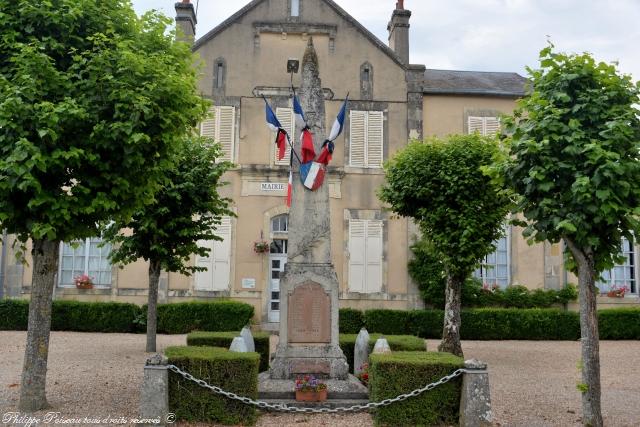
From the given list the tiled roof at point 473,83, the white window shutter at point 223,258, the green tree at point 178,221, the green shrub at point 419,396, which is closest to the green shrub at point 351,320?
the white window shutter at point 223,258

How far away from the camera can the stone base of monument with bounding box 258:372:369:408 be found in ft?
22.6

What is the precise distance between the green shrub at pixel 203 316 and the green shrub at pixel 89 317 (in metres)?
0.80

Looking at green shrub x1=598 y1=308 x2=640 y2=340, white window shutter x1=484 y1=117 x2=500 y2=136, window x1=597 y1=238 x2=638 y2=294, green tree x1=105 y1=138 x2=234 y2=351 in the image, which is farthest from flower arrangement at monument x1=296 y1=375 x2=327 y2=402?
window x1=597 y1=238 x2=638 y2=294

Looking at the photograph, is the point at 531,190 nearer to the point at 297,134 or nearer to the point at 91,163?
the point at 297,134

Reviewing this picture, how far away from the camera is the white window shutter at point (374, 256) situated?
51.0 ft

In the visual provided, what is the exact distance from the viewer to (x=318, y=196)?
8.01m

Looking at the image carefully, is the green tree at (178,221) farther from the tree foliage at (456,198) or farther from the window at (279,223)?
the window at (279,223)

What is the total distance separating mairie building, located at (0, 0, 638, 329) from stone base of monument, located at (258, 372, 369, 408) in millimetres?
7920

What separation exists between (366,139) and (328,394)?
32.7 feet

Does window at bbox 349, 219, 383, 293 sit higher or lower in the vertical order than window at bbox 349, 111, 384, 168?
lower

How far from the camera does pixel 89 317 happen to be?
14.5 metres

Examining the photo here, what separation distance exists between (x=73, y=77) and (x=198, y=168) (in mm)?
4728

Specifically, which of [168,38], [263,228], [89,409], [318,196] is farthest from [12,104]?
[263,228]

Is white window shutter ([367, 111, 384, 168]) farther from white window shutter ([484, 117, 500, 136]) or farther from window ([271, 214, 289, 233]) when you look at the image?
white window shutter ([484, 117, 500, 136])
